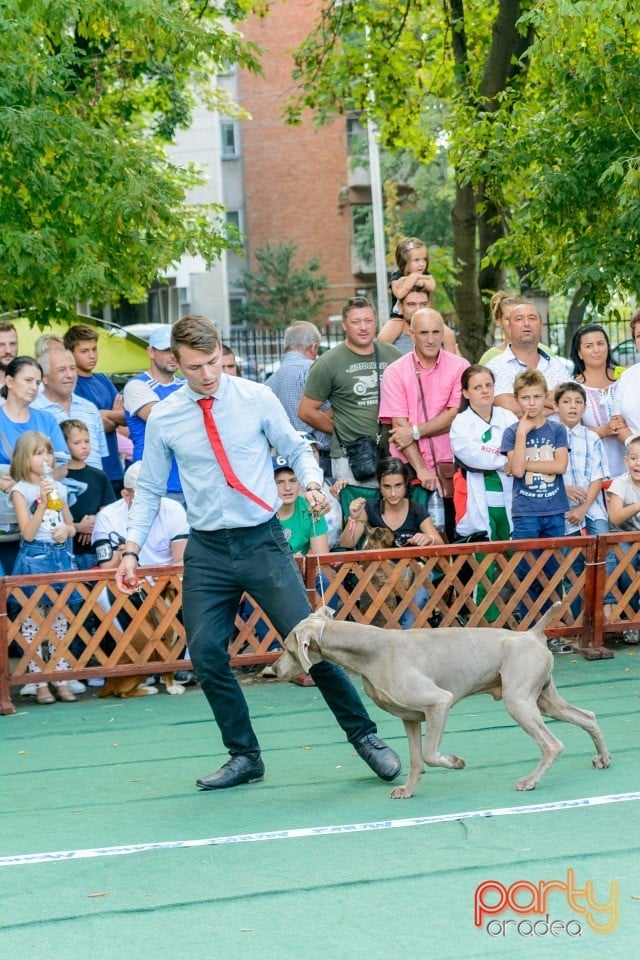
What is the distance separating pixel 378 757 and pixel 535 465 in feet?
11.7

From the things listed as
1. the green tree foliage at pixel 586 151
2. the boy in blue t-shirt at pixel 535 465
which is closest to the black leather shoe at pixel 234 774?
the boy in blue t-shirt at pixel 535 465

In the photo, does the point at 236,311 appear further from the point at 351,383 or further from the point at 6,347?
the point at 351,383

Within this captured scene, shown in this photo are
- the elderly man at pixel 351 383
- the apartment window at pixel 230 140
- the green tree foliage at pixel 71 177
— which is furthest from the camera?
the apartment window at pixel 230 140

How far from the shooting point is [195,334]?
6035mm

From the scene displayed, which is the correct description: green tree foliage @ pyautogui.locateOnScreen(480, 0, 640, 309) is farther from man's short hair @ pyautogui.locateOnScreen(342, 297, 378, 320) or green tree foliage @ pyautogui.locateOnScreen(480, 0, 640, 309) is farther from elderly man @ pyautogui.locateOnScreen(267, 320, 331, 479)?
elderly man @ pyautogui.locateOnScreen(267, 320, 331, 479)

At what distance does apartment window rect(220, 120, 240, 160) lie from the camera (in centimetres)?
4997

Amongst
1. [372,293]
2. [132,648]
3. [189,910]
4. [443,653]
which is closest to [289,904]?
[189,910]

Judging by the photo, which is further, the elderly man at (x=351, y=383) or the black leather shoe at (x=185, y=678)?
the elderly man at (x=351, y=383)

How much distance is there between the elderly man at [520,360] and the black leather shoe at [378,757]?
4.12m

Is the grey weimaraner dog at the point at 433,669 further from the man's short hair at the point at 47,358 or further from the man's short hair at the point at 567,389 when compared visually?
the man's short hair at the point at 47,358

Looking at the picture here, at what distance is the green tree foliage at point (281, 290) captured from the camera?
4731 centimetres

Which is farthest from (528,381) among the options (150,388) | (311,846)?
(311,846)

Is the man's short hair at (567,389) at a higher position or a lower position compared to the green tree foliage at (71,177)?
lower

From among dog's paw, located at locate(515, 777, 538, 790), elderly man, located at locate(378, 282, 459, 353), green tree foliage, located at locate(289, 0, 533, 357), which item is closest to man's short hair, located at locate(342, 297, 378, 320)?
elderly man, located at locate(378, 282, 459, 353)
